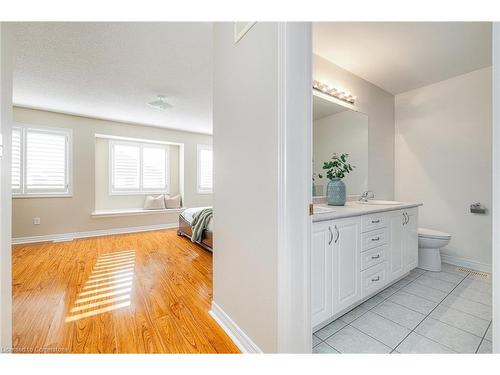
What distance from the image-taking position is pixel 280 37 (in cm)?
104

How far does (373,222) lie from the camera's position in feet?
6.04

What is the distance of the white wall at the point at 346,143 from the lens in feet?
8.39

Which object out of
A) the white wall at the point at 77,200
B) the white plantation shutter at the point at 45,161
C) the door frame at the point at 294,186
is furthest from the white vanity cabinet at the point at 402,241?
the white plantation shutter at the point at 45,161

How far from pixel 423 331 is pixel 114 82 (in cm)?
412

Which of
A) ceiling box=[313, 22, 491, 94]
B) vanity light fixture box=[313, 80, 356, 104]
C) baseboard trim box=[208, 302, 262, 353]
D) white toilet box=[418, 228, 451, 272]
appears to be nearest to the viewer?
baseboard trim box=[208, 302, 262, 353]

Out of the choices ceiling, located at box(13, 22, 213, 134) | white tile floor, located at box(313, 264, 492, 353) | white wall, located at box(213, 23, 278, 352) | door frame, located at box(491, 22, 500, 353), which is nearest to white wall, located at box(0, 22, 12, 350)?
white wall, located at box(213, 23, 278, 352)

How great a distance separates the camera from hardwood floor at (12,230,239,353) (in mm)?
1403

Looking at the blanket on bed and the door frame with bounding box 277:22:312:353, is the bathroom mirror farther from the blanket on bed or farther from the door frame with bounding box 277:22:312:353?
the blanket on bed

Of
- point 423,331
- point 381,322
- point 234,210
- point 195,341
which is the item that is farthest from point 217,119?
point 423,331

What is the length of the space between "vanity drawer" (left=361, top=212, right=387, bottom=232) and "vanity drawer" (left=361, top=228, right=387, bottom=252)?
39 millimetres

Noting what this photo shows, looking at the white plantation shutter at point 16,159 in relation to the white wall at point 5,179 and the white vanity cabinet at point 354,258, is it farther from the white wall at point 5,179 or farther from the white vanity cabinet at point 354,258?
the white vanity cabinet at point 354,258

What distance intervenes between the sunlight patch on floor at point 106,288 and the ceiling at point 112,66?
241 cm

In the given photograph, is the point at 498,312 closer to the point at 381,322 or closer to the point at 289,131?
the point at 289,131

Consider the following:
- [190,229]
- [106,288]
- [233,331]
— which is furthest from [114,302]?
[190,229]
